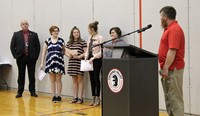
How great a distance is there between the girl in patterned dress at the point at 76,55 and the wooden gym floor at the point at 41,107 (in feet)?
1.01

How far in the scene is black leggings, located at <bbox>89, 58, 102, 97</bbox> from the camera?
6.25m

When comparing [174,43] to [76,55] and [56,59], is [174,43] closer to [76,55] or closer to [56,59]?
[76,55]

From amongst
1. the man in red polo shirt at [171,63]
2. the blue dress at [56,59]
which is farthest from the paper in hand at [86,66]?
the man in red polo shirt at [171,63]

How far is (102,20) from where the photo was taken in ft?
21.7

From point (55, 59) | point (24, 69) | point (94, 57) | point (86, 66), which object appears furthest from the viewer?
point (24, 69)

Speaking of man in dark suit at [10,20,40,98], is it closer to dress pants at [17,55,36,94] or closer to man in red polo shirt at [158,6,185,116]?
dress pants at [17,55,36,94]

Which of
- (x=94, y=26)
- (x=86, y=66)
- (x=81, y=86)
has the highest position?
(x=94, y=26)

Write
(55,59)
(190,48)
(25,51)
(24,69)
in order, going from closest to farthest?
(190,48), (55,59), (25,51), (24,69)

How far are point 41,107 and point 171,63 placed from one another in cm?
326

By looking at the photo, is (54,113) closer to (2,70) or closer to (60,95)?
(60,95)

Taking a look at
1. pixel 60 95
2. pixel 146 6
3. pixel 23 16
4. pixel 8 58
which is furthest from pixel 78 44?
pixel 8 58

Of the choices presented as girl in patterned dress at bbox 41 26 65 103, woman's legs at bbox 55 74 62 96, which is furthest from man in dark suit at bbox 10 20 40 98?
woman's legs at bbox 55 74 62 96

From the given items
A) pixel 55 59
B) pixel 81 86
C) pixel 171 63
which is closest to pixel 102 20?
pixel 55 59

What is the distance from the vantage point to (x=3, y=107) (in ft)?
20.9
